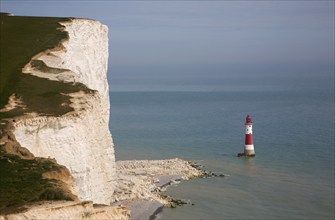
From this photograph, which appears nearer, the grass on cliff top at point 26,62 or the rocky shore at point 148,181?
the grass on cliff top at point 26,62

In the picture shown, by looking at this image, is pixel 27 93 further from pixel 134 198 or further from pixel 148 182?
pixel 148 182

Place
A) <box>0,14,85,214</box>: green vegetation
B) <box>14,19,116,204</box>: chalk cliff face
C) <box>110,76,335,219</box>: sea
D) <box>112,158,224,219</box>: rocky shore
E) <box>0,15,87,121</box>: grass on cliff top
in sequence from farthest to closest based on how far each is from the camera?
<box>110,76,335,219</box>: sea
<box>112,158,224,219</box>: rocky shore
<box>0,15,87,121</box>: grass on cliff top
<box>14,19,116,204</box>: chalk cliff face
<box>0,14,85,214</box>: green vegetation

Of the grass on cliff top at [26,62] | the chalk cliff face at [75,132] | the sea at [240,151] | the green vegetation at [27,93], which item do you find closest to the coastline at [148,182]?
the sea at [240,151]

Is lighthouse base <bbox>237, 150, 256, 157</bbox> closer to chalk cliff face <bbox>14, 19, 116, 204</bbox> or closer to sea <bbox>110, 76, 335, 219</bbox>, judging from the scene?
sea <bbox>110, 76, 335, 219</bbox>

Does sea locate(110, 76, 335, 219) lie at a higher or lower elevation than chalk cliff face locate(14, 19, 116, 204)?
lower

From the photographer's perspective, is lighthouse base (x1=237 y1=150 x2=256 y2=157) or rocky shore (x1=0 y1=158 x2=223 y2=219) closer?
rocky shore (x1=0 y1=158 x2=223 y2=219)

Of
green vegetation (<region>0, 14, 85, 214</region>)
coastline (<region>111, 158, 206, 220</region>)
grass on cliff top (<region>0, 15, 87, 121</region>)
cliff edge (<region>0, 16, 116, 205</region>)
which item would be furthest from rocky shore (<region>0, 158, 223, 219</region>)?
grass on cliff top (<region>0, 15, 87, 121</region>)

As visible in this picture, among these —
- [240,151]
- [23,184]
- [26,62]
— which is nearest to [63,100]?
[26,62]

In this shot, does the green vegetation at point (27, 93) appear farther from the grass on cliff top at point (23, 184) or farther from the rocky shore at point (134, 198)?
the rocky shore at point (134, 198)

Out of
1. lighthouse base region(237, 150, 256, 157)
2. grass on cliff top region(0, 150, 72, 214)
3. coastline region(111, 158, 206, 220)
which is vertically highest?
grass on cliff top region(0, 150, 72, 214)
